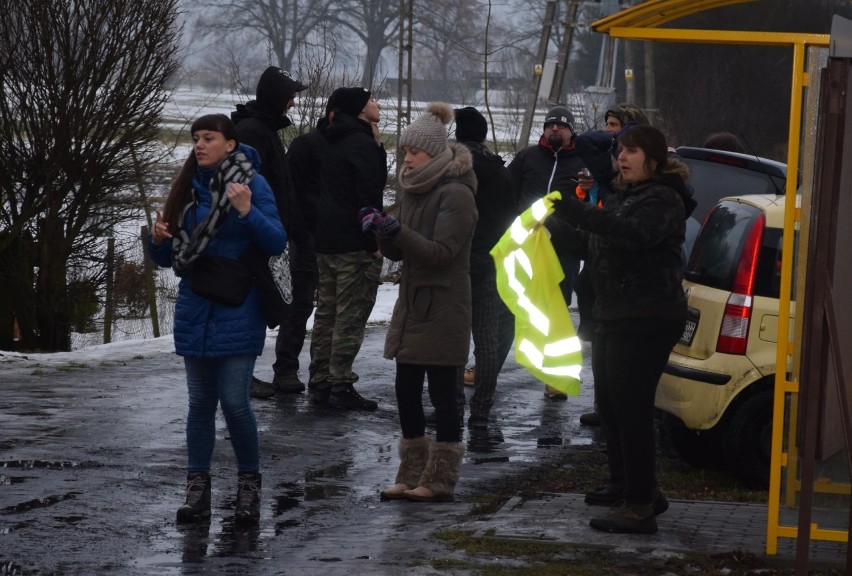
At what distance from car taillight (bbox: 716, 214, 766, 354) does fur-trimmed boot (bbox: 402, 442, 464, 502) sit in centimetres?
152

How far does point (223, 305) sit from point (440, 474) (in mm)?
1387

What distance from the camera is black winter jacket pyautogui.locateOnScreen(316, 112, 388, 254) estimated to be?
332 inches

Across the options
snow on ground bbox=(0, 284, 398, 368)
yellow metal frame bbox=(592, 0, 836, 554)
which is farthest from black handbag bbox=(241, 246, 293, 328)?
snow on ground bbox=(0, 284, 398, 368)

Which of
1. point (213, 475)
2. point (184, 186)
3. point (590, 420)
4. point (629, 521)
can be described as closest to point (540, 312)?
point (629, 521)

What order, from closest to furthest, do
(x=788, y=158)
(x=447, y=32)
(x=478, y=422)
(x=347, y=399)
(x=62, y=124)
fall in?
(x=788, y=158) < (x=478, y=422) < (x=347, y=399) < (x=62, y=124) < (x=447, y=32)

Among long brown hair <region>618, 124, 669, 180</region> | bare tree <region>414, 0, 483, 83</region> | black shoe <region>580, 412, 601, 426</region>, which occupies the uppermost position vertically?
bare tree <region>414, 0, 483, 83</region>

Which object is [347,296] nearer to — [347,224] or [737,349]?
[347,224]

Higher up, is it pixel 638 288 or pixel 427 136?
pixel 427 136

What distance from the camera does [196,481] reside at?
5945 millimetres

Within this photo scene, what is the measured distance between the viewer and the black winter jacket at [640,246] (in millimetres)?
5449

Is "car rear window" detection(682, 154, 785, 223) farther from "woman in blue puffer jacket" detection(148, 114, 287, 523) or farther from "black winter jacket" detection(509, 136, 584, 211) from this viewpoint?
"woman in blue puffer jacket" detection(148, 114, 287, 523)

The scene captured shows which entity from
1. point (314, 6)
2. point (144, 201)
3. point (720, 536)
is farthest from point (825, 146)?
point (314, 6)

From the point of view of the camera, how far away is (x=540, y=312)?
20.6 feet

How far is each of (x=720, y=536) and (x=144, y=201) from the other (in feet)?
38.4
